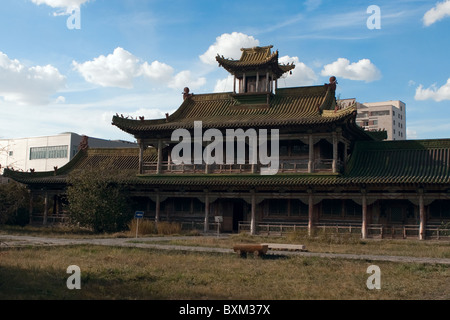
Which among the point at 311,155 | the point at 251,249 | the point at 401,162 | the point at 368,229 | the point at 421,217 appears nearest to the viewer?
the point at 251,249

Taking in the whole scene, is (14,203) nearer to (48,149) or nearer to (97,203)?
(97,203)

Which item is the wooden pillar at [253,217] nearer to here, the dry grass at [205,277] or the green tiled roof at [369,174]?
the green tiled roof at [369,174]

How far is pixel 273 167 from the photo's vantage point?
31.4 meters

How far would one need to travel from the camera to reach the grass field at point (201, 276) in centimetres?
1111

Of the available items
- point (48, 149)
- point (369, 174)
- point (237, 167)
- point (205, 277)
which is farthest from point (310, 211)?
point (48, 149)

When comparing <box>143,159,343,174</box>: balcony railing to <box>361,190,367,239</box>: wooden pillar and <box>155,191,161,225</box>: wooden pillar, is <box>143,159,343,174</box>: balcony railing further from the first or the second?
<box>361,190,367,239</box>: wooden pillar

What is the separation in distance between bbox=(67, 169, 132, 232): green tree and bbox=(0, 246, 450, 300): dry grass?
40.1ft

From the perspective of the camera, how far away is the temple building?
94.3 feet

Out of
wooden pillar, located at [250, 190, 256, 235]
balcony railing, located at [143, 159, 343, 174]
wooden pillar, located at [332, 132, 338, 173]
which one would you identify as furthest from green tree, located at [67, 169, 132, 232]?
wooden pillar, located at [332, 132, 338, 173]

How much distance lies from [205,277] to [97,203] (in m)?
18.9

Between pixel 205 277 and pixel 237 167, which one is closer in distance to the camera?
pixel 205 277

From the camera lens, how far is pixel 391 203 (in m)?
29.6

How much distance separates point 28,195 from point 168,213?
1052 centimetres
